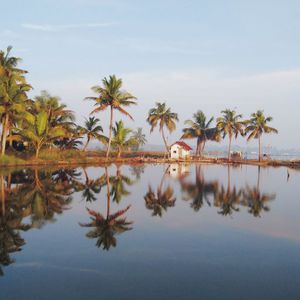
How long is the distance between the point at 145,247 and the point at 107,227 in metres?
2.71

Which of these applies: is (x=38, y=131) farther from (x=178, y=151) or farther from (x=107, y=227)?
(x=178, y=151)

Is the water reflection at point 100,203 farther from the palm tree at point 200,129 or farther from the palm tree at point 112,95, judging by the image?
the palm tree at point 200,129

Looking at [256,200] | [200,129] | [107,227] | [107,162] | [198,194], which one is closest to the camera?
[107,227]

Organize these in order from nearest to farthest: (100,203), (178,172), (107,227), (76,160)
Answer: (107,227) < (100,203) < (178,172) < (76,160)

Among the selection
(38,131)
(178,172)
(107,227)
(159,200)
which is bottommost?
(107,227)

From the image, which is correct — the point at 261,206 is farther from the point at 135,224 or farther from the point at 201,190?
the point at 135,224

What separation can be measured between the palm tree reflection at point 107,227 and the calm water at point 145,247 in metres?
0.04

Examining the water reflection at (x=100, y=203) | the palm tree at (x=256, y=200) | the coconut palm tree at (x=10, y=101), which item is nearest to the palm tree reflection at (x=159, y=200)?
the water reflection at (x=100, y=203)

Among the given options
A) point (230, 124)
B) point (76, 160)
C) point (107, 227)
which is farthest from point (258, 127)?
point (107, 227)

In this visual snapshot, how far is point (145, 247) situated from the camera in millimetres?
10703

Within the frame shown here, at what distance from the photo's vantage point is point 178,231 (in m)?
12.9

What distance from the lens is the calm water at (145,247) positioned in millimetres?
7516

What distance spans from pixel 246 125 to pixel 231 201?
156 ft

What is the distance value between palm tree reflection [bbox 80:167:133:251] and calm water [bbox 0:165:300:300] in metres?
0.04
